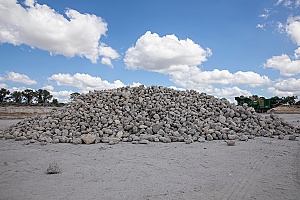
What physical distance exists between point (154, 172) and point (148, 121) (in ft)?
11.6

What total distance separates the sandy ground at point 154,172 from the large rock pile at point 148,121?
2.75 feet

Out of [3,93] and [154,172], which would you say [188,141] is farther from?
[3,93]

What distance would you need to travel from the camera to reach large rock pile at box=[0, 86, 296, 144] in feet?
21.0

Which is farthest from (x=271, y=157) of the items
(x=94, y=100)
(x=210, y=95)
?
(x=94, y=100)

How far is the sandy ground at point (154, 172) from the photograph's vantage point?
2.74 m

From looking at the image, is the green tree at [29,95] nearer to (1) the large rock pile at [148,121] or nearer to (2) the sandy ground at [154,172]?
(1) the large rock pile at [148,121]

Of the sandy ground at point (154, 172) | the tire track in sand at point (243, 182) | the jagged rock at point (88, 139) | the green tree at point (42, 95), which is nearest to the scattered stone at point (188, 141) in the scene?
the sandy ground at point (154, 172)

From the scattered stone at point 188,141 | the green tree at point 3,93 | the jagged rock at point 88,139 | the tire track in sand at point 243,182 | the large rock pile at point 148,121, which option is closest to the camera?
the tire track in sand at point 243,182

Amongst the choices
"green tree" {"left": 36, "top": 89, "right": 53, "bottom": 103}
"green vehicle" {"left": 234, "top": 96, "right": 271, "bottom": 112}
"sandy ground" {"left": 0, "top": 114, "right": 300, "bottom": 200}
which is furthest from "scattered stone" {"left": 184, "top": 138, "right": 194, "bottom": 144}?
"green tree" {"left": 36, "top": 89, "right": 53, "bottom": 103}

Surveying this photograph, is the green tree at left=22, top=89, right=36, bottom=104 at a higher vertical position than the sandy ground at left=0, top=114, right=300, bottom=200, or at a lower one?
higher

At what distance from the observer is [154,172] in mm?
3547

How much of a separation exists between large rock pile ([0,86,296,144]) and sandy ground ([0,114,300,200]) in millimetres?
837

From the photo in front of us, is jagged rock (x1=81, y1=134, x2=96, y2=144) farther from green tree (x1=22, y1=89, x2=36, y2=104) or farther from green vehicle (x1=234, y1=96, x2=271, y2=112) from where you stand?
green tree (x1=22, y1=89, x2=36, y2=104)

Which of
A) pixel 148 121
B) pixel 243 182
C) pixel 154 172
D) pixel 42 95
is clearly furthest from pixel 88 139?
pixel 42 95
